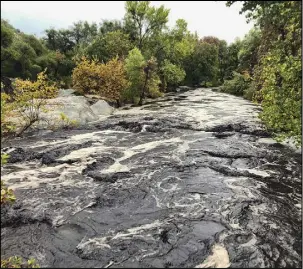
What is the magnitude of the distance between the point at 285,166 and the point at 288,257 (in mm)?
8618

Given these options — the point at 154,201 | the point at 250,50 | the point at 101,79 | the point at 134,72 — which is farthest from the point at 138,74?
the point at 154,201

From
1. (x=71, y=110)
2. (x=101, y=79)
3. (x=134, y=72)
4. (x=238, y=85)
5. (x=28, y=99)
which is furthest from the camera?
(x=238, y=85)

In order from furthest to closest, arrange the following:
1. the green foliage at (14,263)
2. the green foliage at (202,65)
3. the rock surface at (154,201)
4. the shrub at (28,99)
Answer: the green foliage at (202,65), the shrub at (28,99), the rock surface at (154,201), the green foliage at (14,263)

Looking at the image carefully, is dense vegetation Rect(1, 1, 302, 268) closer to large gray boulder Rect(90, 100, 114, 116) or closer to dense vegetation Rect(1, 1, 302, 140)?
dense vegetation Rect(1, 1, 302, 140)

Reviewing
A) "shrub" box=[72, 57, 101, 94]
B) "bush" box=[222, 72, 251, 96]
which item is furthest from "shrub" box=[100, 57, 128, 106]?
"bush" box=[222, 72, 251, 96]

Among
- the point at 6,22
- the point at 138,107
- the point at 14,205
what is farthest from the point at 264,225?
the point at 6,22

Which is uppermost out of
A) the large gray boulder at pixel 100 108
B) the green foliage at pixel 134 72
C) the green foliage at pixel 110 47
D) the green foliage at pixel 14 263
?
the green foliage at pixel 110 47

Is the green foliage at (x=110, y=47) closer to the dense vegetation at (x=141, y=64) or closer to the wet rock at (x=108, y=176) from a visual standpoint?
the dense vegetation at (x=141, y=64)

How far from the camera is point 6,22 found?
149 ft

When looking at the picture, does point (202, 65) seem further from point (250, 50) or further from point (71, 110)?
point (71, 110)

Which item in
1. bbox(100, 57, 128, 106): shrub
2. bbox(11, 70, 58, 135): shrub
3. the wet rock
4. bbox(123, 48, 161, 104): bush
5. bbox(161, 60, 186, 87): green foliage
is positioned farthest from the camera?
bbox(161, 60, 186, 87): green foliage

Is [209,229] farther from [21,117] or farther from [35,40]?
[35,40]

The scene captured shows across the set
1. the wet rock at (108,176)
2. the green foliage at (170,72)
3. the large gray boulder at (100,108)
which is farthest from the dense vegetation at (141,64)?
the wet rock at (108,176)

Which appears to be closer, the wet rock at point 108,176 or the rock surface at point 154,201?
the rock surface at point 154,201
